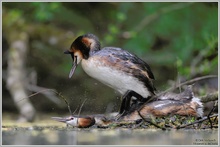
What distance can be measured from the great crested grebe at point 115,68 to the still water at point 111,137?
0.22 meters

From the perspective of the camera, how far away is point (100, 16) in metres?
6.89

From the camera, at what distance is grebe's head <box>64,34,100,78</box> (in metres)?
3.08

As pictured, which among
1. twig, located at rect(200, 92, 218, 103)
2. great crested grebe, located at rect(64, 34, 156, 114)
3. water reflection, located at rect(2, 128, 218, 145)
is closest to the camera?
water reflection, located at rect(2, 128, 218, 145)

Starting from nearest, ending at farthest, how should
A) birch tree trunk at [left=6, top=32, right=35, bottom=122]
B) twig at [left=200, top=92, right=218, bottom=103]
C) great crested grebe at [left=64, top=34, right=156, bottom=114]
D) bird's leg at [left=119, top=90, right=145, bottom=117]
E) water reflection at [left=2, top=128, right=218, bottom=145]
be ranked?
water reflection at [left=2, top=128, right=218, bottom=145] < great crested grebe at [left=64, top=34, right=156, bottom=114] < bird's leg at [left=119, top=90, right=145, bottom=117] < twig at [left=200, top=92, right=218, bottom=103] < birch tree trunk at [left=6, top=32, right=35, bottom=122]

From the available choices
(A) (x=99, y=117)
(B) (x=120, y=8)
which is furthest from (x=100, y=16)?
(A) (x=99, y=117)

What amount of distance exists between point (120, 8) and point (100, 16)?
644 mm

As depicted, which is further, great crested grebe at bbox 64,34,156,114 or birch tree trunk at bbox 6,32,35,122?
birch tree trunk at bbox 6,32,35,122

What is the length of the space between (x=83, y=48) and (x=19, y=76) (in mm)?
2627

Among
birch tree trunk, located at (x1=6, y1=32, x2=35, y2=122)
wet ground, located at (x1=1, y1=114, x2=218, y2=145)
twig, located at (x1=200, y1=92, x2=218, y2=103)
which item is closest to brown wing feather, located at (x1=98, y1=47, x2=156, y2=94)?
wet ground, located at (x1=1, y1=114, x2=218, y2=145)

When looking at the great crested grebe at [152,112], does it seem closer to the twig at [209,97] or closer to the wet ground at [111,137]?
the wet ground at [111,137]

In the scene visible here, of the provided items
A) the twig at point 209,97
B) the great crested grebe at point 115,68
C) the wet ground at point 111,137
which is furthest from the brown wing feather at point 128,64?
the twig at point 209,97

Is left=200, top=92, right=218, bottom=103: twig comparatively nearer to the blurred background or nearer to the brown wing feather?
the brown wing feather

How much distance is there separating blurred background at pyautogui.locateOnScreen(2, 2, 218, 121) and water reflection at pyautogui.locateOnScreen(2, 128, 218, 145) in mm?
2275

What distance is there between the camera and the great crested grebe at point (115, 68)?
2996 millimetres
